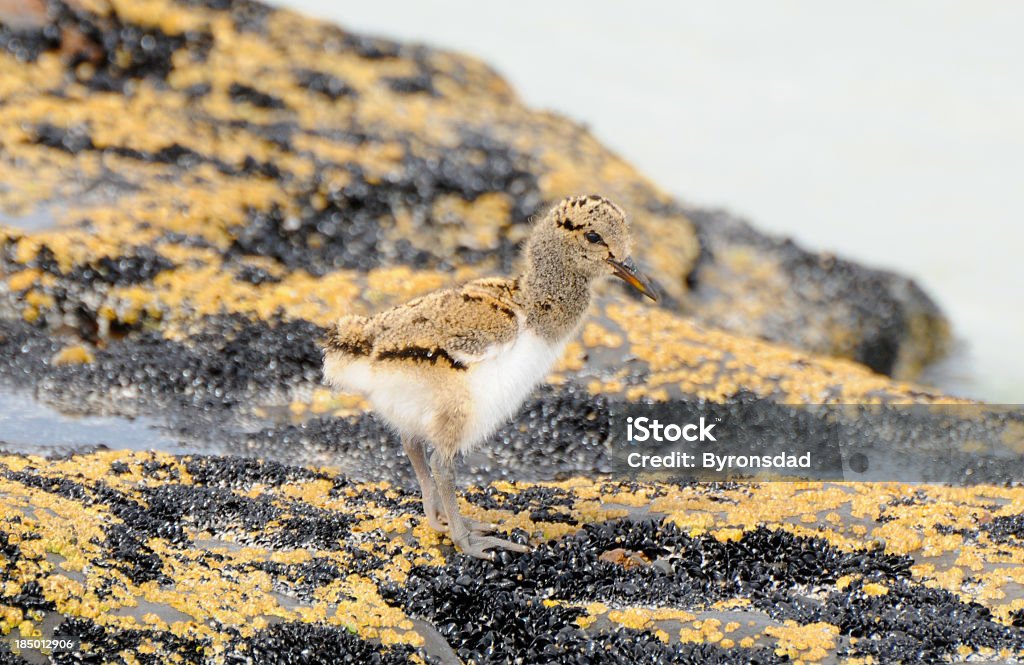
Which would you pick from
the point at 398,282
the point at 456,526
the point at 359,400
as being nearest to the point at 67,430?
the point at 359,400

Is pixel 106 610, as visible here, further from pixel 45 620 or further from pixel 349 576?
pixel 349 576

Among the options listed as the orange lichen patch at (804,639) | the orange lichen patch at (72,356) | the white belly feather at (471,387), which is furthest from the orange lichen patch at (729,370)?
the orange lichen patch at (72,356)

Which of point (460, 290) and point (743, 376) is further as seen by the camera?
point (743, 376)

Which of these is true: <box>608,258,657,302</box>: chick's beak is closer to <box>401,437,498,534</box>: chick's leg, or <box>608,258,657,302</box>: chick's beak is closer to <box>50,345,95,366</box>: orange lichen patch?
<box>401,437,498,534</box>: chick's leg

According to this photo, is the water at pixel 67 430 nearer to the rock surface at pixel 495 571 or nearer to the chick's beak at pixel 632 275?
the rock surface at pixel 495 571

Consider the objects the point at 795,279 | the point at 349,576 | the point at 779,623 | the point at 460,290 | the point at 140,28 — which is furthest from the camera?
the point at 795,279

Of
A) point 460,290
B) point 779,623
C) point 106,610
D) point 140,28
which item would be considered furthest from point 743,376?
point 140,28

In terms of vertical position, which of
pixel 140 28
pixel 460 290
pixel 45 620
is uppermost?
pixel 140 28

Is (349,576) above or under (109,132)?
under

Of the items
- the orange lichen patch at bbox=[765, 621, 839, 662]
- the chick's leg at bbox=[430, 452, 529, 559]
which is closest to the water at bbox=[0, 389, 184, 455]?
the chick's leg at bbox=[430, 452, 529, 559]
